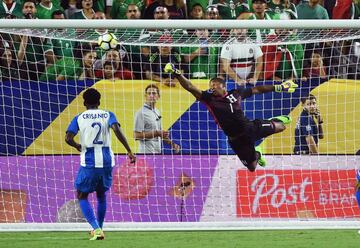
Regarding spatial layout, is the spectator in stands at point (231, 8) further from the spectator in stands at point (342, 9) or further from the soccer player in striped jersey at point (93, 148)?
the soccer player in striped jersey at point (93, 148)

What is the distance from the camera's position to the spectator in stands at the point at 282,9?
17734mm

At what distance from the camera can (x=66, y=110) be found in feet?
49.9

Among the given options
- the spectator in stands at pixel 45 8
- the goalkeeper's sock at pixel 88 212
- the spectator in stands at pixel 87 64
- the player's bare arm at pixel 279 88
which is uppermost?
the spectator in stands at pixel 45 8

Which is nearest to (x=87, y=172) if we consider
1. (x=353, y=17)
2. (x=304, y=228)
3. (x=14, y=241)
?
(x=14, y=241)

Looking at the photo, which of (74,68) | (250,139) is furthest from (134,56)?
(250,139)

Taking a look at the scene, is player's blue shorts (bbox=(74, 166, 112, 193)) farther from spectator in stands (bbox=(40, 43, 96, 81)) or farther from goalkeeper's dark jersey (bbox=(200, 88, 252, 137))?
spectator in stands (bbox=(40, 43, 96, 81))

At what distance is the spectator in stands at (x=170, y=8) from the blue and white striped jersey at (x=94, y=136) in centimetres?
467

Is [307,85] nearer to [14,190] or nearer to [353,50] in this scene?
[353,50]

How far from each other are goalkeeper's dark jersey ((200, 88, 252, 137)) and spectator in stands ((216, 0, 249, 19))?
3.27 m

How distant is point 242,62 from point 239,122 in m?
1.28

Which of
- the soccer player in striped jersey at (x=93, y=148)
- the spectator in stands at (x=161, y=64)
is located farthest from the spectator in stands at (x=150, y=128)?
the soccer player in striped jersey at (x=93, y=148)

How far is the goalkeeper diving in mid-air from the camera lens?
14273mm

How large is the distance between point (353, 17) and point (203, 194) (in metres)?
4.88

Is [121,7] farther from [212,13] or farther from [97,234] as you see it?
[97,234]
